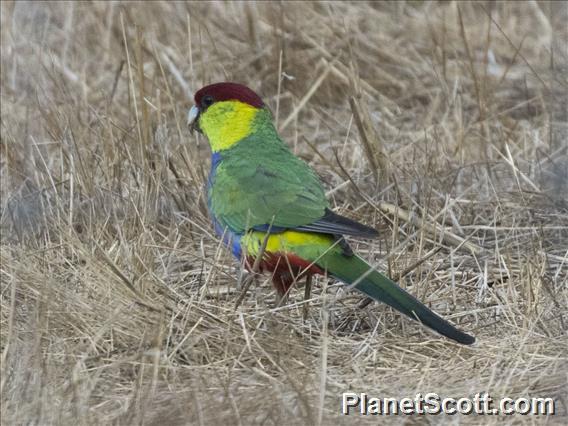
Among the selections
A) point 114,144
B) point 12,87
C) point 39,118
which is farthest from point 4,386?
point 12,87

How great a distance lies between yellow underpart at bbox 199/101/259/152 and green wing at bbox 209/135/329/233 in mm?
74

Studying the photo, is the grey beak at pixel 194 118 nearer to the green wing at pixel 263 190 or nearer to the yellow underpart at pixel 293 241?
the green wing at pixel 263 190

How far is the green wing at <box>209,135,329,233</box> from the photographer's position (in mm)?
4289

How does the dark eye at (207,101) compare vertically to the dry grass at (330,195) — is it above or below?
above

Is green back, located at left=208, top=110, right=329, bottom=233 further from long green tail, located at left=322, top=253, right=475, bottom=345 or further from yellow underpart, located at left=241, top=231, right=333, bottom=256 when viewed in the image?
long green tail, located at left=322, top=253, right=475, bottom=345

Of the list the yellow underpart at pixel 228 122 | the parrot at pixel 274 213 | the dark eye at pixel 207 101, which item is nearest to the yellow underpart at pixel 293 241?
the parrot at pixel 274 213

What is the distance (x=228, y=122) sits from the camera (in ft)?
16.0

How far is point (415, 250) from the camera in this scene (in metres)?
4.73

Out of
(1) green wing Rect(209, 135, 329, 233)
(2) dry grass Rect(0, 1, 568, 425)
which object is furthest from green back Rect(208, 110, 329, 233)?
(2) dry grass Rect(0, 1, 568, 425)

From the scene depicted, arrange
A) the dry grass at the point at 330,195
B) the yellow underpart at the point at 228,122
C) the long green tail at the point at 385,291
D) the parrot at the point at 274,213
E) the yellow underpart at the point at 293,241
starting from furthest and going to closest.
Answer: the yellow underpart at the point at 228,122 → the yellow underpart at the point at 293,241 → the parrot at the point at 274,213 → the long green tail at the point at 385,291 → the dry grass at the point at 330,195

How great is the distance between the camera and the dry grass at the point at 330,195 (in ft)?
12.1

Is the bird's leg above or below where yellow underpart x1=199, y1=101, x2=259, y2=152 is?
below

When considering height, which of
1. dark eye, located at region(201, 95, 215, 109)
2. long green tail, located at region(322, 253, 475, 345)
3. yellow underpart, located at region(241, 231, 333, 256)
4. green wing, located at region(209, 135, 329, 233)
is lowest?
long green tail, located at region(322, 253, 475, 345)

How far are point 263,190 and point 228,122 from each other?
55cm
